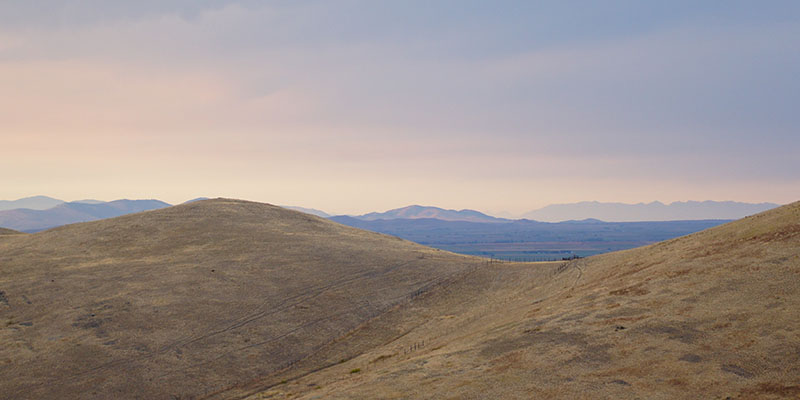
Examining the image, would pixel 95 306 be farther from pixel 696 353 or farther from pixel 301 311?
pixel 696 353

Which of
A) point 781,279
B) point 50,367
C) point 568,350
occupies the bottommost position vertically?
point 50,367

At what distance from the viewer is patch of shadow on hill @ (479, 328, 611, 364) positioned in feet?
97.7

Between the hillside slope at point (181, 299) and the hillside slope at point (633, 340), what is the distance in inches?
256

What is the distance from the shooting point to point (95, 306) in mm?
53406

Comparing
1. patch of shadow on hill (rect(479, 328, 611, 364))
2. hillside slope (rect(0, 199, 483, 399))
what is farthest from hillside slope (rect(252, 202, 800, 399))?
hillside slope (rect(0, 199, 483, 399))

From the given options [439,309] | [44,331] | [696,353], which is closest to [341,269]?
[439,309]

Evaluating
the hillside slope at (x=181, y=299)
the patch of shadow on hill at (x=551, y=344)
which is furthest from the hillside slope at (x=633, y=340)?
the hillside slope at (x=181, y=299)

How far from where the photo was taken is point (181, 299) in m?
56.3

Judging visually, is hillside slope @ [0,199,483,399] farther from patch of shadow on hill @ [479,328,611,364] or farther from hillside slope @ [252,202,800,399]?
patch of shadow on hill @ [479,328,611,364]

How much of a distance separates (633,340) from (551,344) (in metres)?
4.75

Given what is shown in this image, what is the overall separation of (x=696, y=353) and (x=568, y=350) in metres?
6.72

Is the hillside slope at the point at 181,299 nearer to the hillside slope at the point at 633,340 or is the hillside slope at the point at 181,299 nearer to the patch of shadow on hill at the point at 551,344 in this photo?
the hillside slope at the point at 633,340

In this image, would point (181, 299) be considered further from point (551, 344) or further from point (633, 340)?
point (633, 340)

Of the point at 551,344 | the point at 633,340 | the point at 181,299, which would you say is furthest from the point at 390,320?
the point at 633,340
